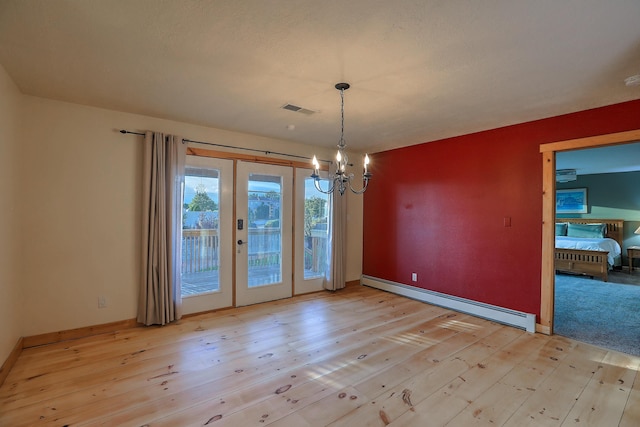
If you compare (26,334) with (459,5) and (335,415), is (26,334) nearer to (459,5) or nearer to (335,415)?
(335,415)

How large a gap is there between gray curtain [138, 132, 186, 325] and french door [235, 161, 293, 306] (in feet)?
2.91

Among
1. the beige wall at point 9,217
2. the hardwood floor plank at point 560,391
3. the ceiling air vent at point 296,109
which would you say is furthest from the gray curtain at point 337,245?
the beige wall at point 9,217

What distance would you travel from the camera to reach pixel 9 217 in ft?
8.89

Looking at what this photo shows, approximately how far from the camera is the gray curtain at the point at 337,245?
529 cm

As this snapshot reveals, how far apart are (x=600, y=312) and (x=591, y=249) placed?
2947mm

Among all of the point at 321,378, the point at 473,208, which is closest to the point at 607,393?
the point at 321,378

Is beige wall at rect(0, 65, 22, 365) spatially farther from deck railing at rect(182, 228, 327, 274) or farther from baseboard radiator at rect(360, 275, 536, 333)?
baseboard radiator at rect(360, 275, 536, 333)

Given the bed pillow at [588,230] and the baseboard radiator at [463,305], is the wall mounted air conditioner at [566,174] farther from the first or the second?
the baseboard radiator at [463,305]

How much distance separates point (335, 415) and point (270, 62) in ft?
8.73

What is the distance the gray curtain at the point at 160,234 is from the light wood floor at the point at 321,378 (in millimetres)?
289

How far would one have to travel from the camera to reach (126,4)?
1712 mm

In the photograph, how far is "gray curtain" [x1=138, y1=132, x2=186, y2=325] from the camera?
3.63 m

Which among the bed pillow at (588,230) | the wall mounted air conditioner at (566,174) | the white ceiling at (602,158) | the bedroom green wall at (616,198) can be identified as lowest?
the bed pillow at (588,230)

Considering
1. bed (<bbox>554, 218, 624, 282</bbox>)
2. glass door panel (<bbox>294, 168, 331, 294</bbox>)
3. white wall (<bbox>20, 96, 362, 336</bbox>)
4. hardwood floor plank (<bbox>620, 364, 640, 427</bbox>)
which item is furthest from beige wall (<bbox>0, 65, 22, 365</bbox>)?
bed (<bbox>554, 218, 624, 282</bbox>)
